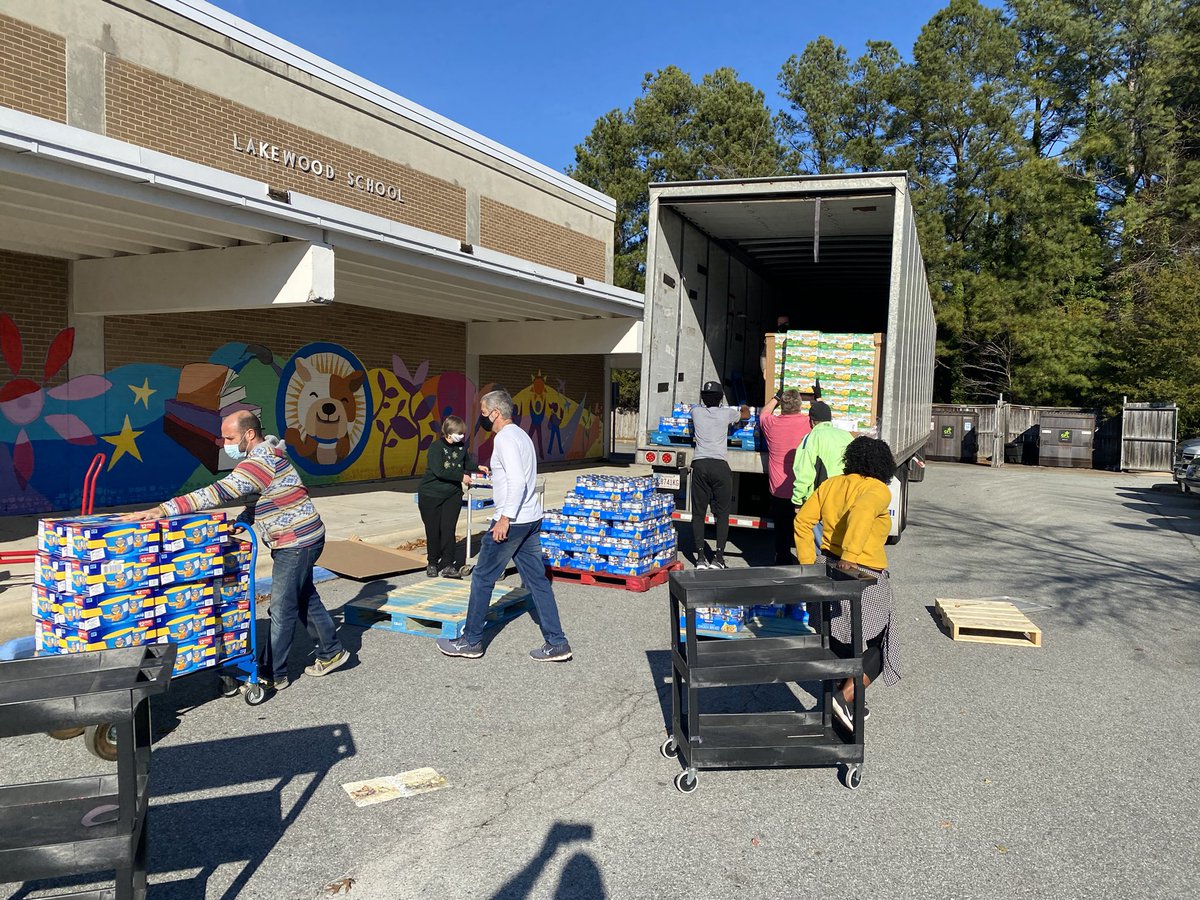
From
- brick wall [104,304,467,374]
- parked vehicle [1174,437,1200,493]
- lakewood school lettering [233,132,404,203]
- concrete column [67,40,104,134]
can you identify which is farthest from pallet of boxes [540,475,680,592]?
parked vehicle [1174,437,1200,493]

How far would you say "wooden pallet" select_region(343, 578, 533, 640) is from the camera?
6.32 m

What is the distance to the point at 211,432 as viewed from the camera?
42.4 feet

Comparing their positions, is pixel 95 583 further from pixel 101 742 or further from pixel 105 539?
pixel 101 742

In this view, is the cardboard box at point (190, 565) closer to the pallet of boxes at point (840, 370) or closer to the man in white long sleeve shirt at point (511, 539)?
the man in white long sleeve shirt at point (511, 539)

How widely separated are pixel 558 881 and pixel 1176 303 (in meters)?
29.4

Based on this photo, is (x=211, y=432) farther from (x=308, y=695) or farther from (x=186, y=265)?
(x=308, y=695)

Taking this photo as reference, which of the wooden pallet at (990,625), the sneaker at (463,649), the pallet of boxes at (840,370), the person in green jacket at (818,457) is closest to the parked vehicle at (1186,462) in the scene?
the pallet of boxes at (840,370)

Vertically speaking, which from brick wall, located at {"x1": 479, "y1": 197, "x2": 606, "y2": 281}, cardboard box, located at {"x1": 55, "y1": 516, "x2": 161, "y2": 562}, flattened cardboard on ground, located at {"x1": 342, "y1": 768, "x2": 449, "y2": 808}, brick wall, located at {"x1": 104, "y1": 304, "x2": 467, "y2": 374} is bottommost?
flattened cardboard on ground, located at {"x1": 342, "y1": 768, "x2": 449, "y2": 808}

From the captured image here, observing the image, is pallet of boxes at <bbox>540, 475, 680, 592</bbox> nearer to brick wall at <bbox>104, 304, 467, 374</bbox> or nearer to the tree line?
brick wall at <bbox>104, 304, 467, 374</bbox>

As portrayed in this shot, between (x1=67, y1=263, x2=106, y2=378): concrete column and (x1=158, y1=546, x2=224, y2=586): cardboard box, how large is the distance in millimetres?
8074

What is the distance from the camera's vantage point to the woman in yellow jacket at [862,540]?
14.9 feet

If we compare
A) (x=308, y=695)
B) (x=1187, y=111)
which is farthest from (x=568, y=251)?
(x=1187, y=111)

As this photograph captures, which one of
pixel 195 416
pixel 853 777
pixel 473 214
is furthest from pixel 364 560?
pixel 473 214

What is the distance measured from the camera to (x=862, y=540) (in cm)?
468
